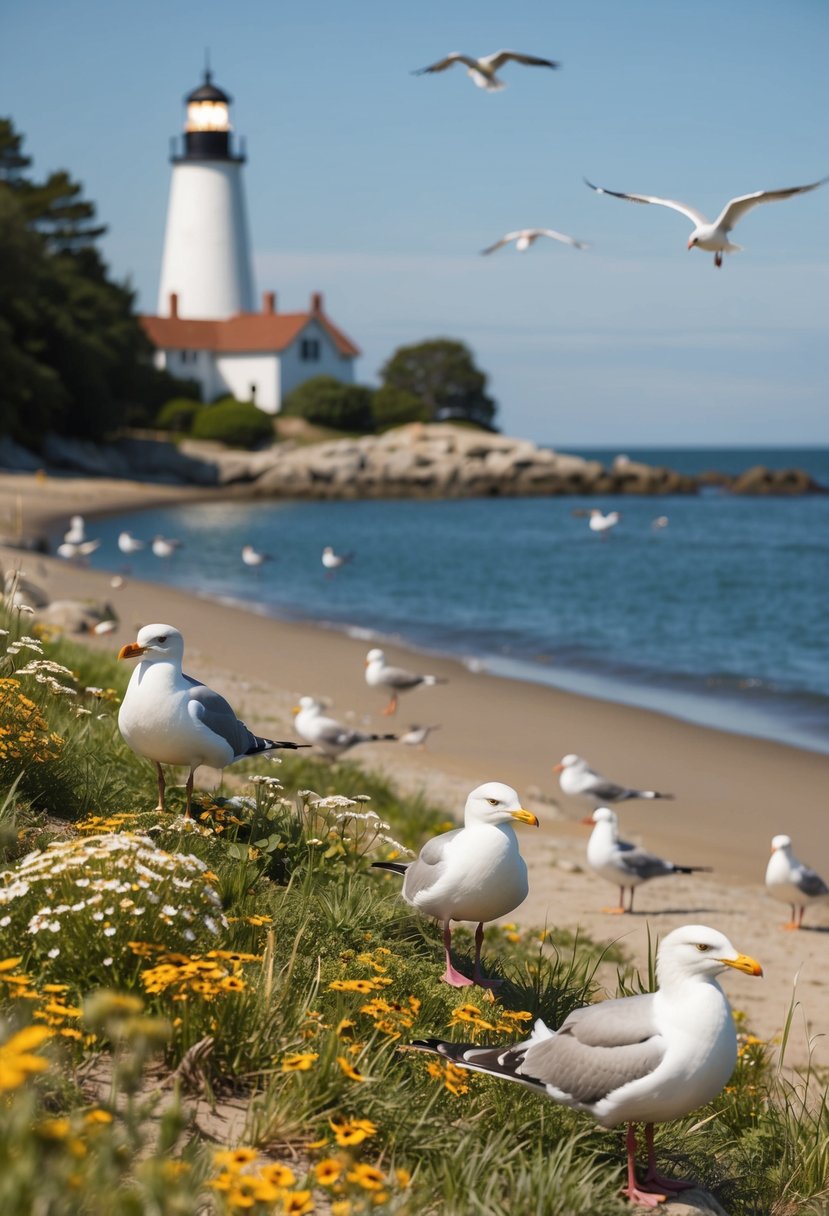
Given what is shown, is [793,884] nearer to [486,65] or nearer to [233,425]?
[486,65]

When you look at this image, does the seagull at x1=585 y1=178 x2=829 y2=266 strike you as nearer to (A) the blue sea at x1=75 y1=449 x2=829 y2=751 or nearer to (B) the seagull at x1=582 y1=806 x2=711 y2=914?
(B) the seagull at x1=582 y1=806 x2=711 y2=914

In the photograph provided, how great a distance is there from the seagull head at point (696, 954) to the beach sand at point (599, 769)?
2737 millimetres

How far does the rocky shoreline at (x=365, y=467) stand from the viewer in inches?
2555

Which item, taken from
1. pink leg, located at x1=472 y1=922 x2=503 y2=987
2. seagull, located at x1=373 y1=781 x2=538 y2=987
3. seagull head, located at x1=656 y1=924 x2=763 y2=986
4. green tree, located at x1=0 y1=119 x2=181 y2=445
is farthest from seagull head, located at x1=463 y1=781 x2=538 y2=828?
green tree, located at x1=0 y1=119 x2=181 y2=445

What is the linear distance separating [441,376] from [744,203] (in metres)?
85.7

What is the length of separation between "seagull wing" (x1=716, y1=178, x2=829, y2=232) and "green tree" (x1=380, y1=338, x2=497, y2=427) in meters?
84.1

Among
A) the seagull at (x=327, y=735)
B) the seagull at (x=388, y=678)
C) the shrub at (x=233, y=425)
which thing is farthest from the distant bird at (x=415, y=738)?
the shrub at (x=233, y=425)

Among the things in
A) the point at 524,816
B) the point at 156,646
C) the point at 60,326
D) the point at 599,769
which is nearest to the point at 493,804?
the point at 524,816

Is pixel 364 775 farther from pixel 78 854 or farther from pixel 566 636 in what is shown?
pixel 566 636

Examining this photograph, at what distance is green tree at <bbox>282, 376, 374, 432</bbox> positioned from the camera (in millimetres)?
80500

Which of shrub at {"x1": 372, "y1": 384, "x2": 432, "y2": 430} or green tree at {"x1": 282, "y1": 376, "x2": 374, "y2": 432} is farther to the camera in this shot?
shrub at {"x1": 372, "y1": 384, "x2": 432, "y2": 430}

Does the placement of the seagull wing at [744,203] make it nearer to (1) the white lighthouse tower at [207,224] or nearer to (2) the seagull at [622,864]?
(2) the seagull at [622,864]

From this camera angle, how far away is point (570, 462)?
266 ft

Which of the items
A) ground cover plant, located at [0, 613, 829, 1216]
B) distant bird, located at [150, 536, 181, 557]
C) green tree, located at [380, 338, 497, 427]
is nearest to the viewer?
ground cover plant, located at [0, 613, 829, 1216]
